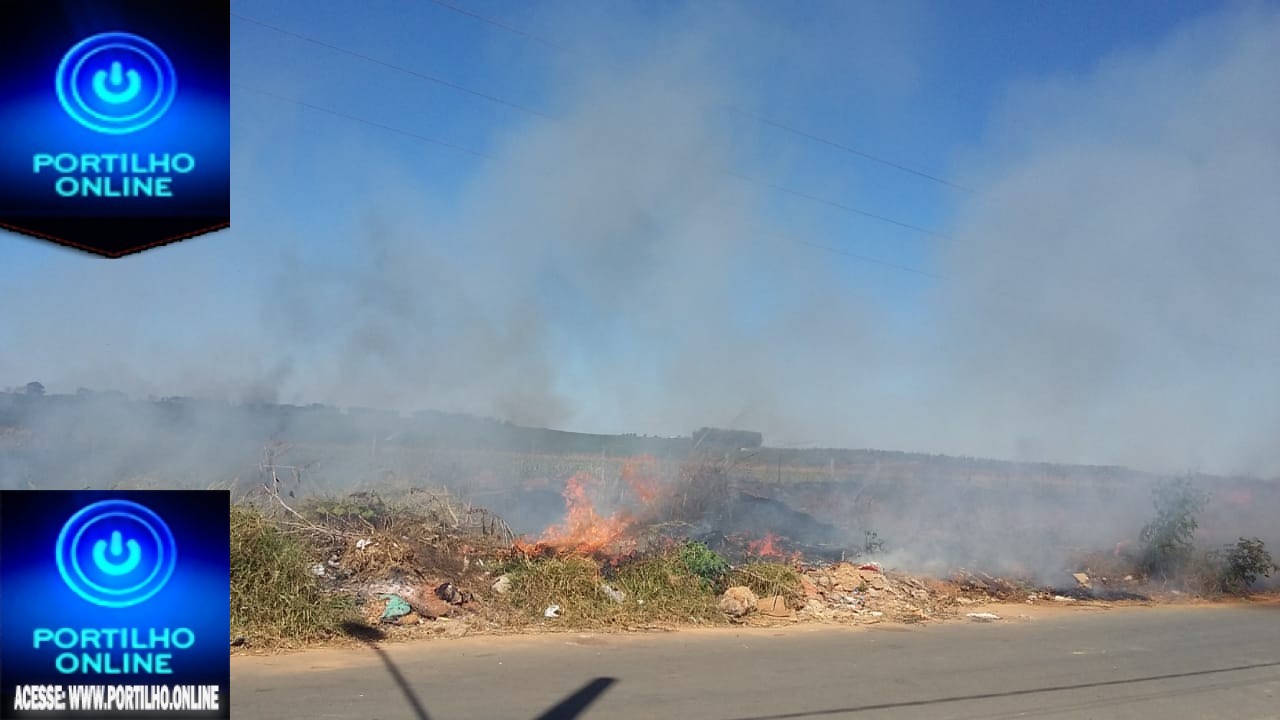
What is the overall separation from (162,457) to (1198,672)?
14.1m

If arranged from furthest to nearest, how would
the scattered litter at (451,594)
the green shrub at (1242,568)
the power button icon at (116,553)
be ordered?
1. the green shrub at (1242,568)
2. the scattered litter at (451,594)
3. the power button icon at (116,553)

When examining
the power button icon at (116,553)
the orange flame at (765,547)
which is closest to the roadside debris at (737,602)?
the orange flame at (765,547)

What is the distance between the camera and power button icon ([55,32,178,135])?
3.47 meters

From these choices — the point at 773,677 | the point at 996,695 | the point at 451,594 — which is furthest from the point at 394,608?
the point at 996,695

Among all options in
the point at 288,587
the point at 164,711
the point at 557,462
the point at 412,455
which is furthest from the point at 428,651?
the point at 557,462

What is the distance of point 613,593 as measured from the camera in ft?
38.4

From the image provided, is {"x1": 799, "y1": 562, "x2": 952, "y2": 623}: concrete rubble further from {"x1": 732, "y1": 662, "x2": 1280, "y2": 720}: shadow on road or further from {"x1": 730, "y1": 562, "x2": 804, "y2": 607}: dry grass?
{"x1": 732, "y1": 662, "x2": 1280, "y2": 720}: shadow on road

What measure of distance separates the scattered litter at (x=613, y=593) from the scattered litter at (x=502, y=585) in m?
1.10

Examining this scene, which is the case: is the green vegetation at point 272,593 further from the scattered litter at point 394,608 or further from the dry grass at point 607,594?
the dry grass at point 607,594

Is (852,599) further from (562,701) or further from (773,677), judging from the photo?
(562,701)

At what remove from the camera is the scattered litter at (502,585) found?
1138cm

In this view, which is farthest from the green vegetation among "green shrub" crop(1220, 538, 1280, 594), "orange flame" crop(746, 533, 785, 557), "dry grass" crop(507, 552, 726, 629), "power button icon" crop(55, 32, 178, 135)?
"green shrub" crop(1220, 538, 1280, 594)

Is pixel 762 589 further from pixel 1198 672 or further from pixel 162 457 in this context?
pixel 162 457

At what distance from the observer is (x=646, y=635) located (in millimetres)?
10781
